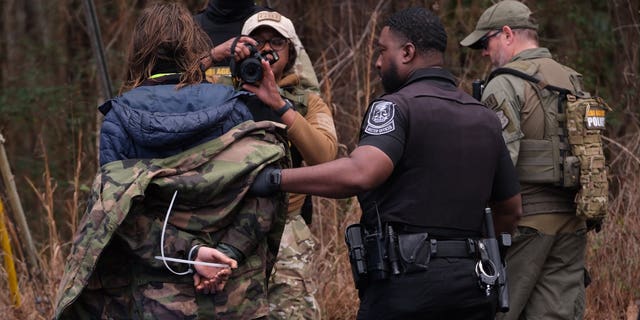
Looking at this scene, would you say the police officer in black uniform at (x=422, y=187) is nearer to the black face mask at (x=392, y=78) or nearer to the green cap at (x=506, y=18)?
the black face mask at (x=392, y=78)

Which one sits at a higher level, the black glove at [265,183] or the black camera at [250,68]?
the black camera at [250,68]

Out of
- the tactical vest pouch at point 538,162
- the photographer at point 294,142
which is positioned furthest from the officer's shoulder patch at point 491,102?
the photographer at point 294,142

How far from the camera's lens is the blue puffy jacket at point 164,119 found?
10.7ft

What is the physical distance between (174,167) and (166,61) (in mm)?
431

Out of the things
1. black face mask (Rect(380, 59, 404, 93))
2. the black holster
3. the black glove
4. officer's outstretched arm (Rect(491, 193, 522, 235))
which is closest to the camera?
the black glove

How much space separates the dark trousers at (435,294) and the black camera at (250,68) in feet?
2.94

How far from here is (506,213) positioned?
3.99 meters

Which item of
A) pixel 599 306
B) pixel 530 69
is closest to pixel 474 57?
pixel 599 306

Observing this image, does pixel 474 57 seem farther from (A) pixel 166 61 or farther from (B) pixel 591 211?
(A) pixel 166 61

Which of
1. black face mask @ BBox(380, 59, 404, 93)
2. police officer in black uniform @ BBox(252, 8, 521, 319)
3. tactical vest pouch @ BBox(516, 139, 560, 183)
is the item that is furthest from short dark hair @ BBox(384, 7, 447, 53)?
tactical vest pouch @ BBox(516, 139, 560, 183)

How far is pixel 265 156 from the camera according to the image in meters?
3.35

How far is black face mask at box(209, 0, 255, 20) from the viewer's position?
4789mm

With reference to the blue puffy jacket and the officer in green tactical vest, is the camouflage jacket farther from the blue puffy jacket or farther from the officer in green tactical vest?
the officer in green tactical vest

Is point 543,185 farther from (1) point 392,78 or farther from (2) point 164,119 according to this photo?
(2) point 164,119
